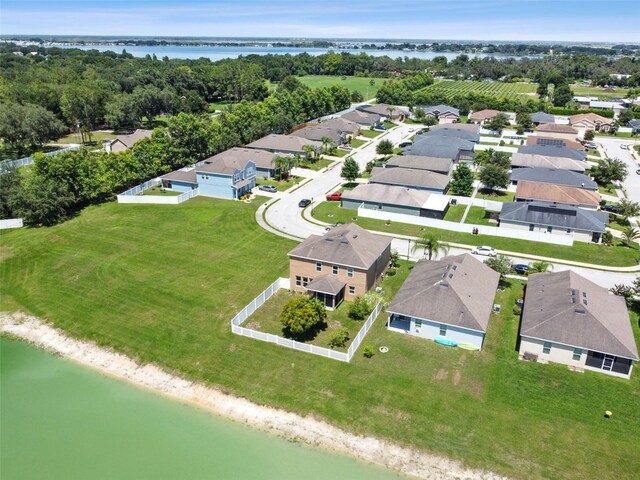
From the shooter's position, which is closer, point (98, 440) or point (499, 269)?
point (98, 440)

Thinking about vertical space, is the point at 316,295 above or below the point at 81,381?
above

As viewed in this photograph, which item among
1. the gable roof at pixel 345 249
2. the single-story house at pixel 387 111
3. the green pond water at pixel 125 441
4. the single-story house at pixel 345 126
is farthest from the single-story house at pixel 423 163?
the green pond water at pixel 125 441

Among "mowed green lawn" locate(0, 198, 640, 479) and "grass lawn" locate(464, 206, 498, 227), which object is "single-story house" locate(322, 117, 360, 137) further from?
"mowed green lawn" locate(0, 198, 640, 479)

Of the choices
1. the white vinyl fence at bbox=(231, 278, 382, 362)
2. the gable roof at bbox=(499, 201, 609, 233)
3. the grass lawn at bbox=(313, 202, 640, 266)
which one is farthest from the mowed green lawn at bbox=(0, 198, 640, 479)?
the gable roof at bbox=(499, 201, 609, 233)

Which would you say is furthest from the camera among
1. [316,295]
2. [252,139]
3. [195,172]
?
[252,139]

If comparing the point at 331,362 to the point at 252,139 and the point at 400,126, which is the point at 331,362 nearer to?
the point at 252,139

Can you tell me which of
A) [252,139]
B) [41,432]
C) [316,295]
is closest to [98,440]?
[41,432]

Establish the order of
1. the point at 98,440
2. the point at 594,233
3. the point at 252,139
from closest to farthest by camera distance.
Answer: the point at 98,440 < the point at 594,233 < the point at 252,139

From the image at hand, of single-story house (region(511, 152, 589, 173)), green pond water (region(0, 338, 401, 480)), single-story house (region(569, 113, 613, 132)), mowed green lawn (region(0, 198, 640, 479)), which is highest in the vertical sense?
single-story house (region(569, 113, 613, 132))
